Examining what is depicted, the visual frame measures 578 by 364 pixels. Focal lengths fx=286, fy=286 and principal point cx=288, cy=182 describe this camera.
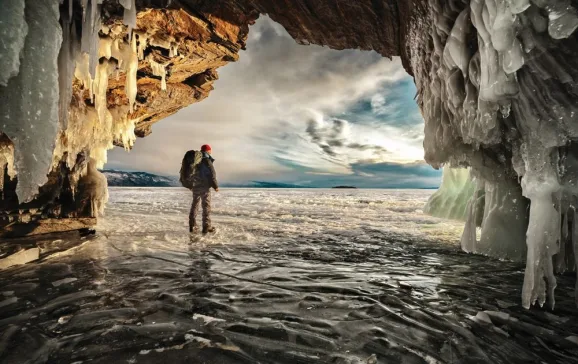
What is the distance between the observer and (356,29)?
6.60 metres

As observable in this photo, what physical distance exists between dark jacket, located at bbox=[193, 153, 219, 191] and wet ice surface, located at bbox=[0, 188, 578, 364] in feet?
9.04

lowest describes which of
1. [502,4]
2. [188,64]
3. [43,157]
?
[43,157]

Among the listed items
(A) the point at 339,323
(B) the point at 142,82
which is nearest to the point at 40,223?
(B) the point at 142,82

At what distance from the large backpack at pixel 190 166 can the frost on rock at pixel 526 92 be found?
19.9ft

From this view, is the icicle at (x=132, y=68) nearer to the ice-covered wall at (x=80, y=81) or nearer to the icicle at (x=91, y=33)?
the ice-covered wall at (x=80, y=81)

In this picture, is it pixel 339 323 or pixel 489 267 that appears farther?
pixel 489 267

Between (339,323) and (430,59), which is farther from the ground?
(430,59)

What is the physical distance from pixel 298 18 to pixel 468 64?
3922mm

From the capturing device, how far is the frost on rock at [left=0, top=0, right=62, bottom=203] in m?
3.28

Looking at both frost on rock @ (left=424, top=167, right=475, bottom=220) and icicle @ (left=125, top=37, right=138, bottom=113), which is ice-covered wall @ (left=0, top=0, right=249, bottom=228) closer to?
icicle @ (left=125, top=37, right=138, bottom=113)

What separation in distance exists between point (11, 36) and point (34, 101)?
699 mm

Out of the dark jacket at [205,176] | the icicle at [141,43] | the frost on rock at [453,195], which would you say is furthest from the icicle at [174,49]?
the frost on rock at [453,195]

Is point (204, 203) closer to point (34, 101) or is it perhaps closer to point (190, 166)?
point (190, 166)

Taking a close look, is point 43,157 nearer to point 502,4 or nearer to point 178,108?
point 502,4
